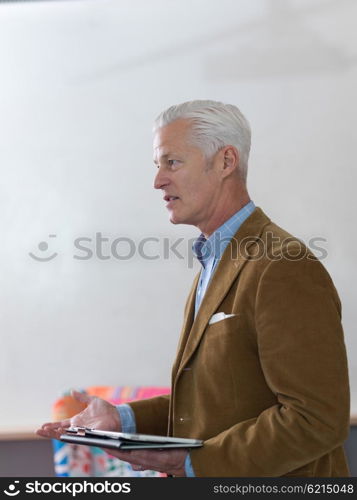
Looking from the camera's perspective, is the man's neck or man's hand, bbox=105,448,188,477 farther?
the man's neck

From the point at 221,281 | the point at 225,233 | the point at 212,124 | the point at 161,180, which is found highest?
the point at 212,124

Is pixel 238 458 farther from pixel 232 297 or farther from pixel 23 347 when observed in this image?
pixel 23 347

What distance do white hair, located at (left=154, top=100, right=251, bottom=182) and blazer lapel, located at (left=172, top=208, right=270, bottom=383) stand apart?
168 mm

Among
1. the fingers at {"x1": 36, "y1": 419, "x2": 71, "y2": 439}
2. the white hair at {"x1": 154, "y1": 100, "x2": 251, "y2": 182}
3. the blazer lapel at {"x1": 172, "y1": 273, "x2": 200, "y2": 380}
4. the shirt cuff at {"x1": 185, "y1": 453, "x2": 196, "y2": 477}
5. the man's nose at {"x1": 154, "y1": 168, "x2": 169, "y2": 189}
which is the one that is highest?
the white hair at {"x1": 154, "y1": 100, "x2": 251, "y2": 182}

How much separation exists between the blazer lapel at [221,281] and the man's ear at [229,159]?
0.11 metres

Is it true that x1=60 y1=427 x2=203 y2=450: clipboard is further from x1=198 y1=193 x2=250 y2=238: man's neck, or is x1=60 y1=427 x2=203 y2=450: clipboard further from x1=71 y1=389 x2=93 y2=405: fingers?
x1=198 y1=193 x2=250 y2=238: man's neck

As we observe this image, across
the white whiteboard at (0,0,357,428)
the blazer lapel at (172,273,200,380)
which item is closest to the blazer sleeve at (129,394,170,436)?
the blazer lapel at (172,273,200,380)

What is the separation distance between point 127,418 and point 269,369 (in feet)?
1.67

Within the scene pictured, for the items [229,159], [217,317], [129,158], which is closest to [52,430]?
[217,317]

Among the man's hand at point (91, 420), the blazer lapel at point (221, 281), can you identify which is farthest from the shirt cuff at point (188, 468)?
the man's hand at point (91, 420)

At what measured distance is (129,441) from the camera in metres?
1.41

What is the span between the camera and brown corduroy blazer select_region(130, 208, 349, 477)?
4.59ft

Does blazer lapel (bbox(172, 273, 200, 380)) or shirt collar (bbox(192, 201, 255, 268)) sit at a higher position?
shirt collar (bbox(192, 201, 255, 268))

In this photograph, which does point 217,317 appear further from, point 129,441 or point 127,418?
point 127,418
